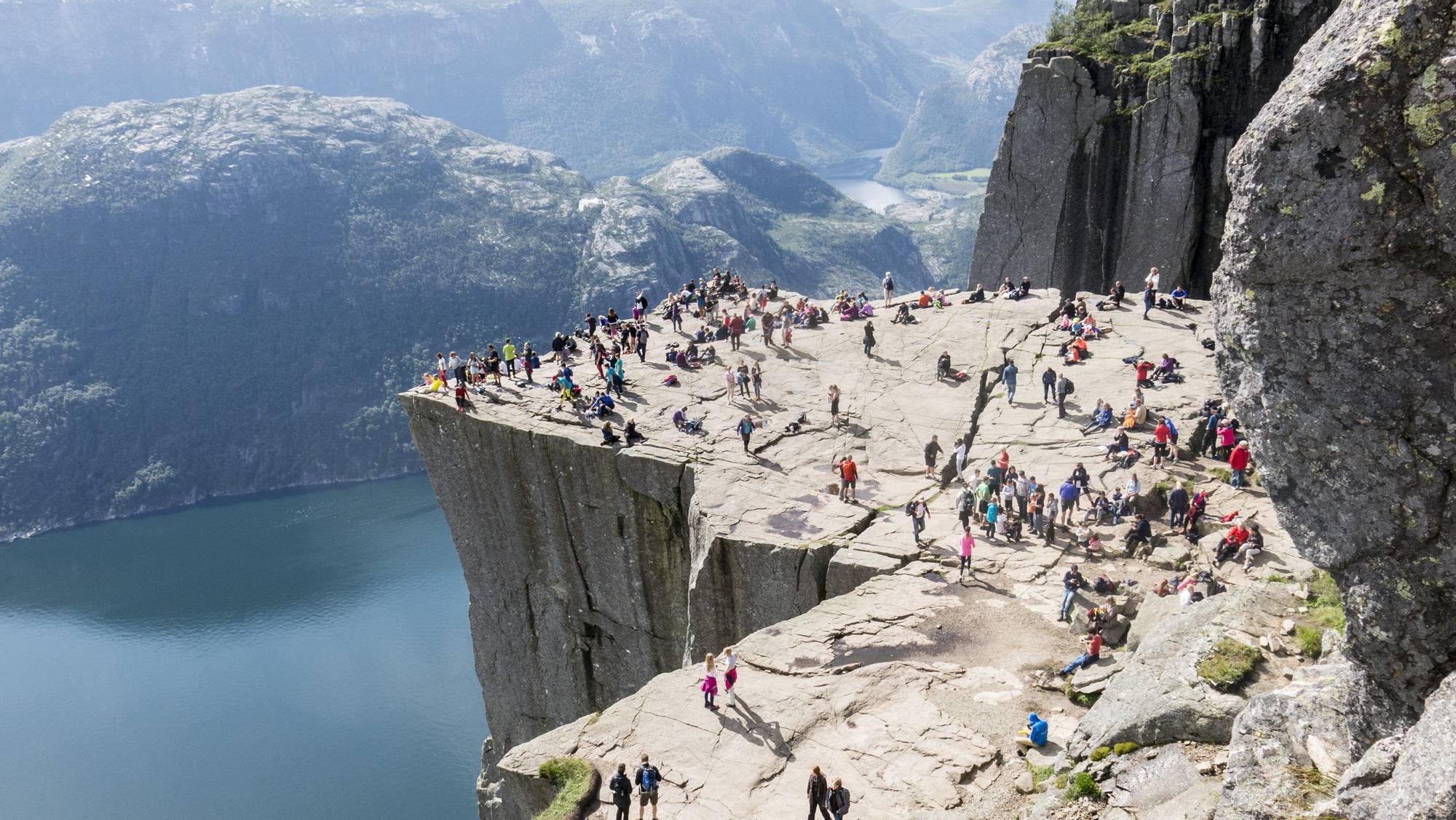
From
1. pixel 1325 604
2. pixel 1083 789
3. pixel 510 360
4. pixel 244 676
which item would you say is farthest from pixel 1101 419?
pixel 244 676

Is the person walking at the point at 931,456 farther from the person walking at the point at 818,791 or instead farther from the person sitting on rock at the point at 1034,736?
the person walking at the point at 818,791

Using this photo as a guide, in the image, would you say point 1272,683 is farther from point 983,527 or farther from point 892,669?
point 983,527

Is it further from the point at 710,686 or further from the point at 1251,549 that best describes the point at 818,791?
the point at 1251,549

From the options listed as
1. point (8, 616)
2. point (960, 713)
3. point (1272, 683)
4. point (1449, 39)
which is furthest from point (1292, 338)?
point (8, 616)

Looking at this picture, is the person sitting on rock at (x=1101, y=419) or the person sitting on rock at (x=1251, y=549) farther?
the person sitting on rock at (x=1101, y=419)

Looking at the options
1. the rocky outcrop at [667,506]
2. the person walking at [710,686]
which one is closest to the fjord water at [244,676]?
the rocky outcrop at [667,506]
